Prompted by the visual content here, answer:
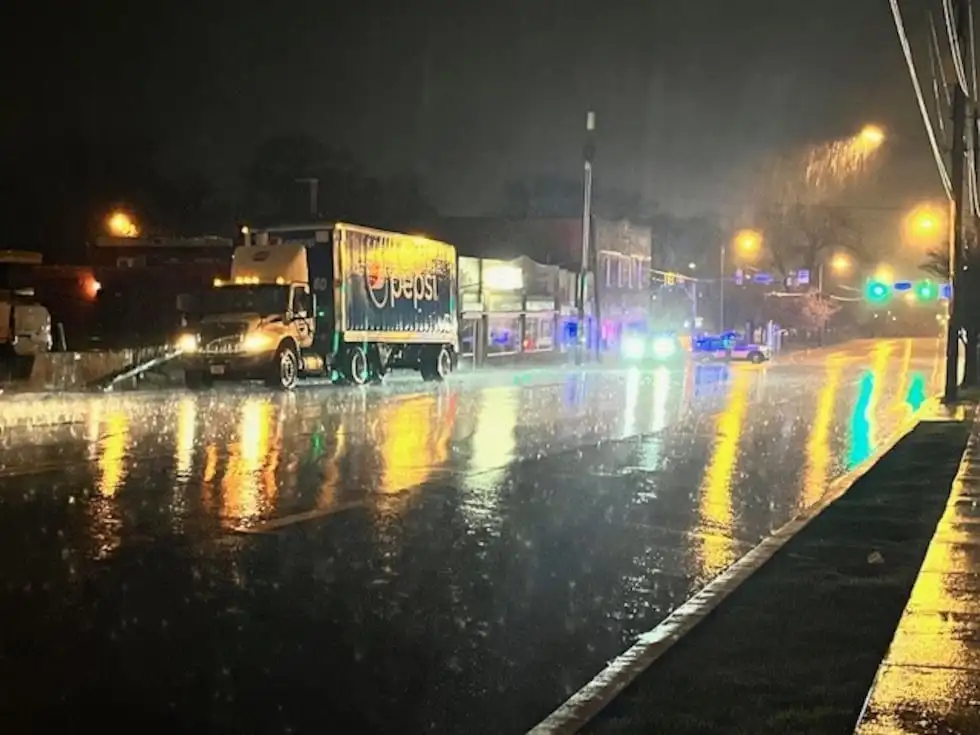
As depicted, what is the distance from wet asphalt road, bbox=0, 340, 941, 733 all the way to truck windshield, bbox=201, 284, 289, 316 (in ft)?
32.1

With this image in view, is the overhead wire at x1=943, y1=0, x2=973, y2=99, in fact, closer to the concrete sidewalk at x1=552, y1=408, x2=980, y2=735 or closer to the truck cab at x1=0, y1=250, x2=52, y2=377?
the concrete sidewalk at x1=552, y1=408, x2=980, y2=735

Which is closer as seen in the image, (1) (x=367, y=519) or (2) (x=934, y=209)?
(1) (x=367, y=519)

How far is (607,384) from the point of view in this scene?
3625 cm

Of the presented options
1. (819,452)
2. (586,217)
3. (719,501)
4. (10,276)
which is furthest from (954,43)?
(586,217)

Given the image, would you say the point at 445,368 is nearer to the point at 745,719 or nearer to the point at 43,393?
the point at 43,393

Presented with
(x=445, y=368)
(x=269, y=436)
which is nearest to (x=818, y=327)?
(x=445, y=368)

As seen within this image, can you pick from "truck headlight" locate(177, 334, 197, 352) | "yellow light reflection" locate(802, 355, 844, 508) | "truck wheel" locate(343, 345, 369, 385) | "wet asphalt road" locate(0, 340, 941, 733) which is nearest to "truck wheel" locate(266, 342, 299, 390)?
"truck headlight" locate(177, 334, 197, 352)

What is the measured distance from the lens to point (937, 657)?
6.17 meters

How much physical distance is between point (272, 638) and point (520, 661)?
1403mm

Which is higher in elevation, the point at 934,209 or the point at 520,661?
the point at 934,209

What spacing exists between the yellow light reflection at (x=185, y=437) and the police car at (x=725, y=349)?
40666mm

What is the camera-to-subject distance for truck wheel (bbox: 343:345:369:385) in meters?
33.1

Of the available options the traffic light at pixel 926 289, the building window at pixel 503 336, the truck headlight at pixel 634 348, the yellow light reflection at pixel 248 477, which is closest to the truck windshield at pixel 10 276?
the yellow light reflection at pixel 248 477

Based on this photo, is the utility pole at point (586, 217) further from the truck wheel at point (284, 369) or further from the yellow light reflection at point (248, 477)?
the yellow light reflection at point (248, 477)
